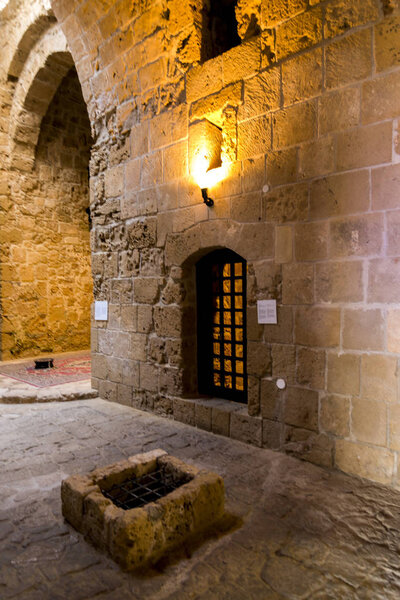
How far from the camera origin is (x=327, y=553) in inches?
76.2

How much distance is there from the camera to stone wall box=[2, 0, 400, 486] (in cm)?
266

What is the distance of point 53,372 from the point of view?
623 centimetres

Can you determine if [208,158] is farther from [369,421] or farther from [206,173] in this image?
[369,421]

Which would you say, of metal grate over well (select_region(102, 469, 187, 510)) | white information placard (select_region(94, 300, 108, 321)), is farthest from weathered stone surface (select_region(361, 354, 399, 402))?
white information placard (select_region(94, 300, 108, 321))

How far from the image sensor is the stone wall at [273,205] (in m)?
2.66

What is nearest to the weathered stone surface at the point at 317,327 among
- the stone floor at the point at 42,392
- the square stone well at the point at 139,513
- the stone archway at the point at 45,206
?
the square stone well at the point at 139,513

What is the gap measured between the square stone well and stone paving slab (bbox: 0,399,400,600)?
9cm

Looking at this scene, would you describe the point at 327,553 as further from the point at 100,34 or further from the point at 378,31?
the point at 100,34

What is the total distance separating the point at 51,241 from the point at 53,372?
9.66ft

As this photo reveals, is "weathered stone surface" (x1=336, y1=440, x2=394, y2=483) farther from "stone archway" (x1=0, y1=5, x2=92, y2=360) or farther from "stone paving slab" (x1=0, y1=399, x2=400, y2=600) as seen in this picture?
"stone archway" (x1=0, y1=5, x2=92, y2=360)

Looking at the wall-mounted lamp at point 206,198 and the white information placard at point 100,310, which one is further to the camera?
the white information placard at point 100,310

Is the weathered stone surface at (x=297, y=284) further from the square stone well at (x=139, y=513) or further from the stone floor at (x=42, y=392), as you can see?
the stone floor at (x=42, y=392)

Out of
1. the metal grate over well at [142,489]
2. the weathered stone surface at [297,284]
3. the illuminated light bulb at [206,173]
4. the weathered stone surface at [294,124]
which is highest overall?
the weathered stone surface at [294,124]

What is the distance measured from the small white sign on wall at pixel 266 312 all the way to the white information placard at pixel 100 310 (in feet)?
7.60
